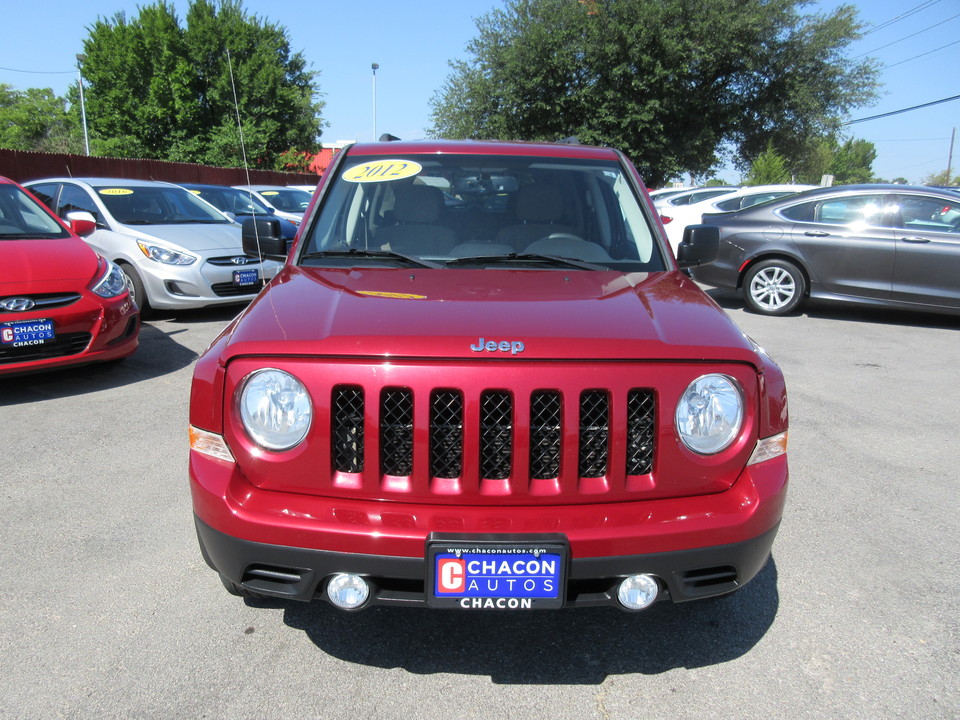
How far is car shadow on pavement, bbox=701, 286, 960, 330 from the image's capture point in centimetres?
910

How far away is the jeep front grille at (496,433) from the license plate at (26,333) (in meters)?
4.00

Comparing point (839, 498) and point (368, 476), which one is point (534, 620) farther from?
point (839, 498)

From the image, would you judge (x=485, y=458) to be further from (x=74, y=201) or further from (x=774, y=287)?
(x=74, y=201)

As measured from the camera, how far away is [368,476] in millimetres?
2072

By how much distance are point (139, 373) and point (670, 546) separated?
522cm

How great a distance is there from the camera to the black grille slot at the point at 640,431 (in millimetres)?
2115

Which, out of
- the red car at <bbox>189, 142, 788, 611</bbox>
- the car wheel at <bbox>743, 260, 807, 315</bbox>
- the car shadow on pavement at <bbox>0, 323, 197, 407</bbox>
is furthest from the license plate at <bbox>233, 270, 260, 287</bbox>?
the red car at <bbox>189, 142, 788, 611</bbox>

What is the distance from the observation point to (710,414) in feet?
7.07

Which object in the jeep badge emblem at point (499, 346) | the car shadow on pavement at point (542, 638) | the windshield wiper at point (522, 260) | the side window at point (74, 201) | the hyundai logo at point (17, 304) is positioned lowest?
the car shadow on pavement at point (542, 638)

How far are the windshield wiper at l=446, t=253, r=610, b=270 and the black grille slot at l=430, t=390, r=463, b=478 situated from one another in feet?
3.50

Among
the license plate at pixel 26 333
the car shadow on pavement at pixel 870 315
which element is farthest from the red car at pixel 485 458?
the car shadow on pavement at pixel 870 315

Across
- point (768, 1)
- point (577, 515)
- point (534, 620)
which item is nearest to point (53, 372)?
point (534, 620)

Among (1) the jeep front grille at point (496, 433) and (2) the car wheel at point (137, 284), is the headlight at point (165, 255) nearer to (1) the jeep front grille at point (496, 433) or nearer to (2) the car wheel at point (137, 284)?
(2) the car wheel at point (137, 284)

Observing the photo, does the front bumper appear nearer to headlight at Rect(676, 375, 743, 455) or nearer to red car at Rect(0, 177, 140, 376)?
headlight at Rect(676, 375, 743, 455)
